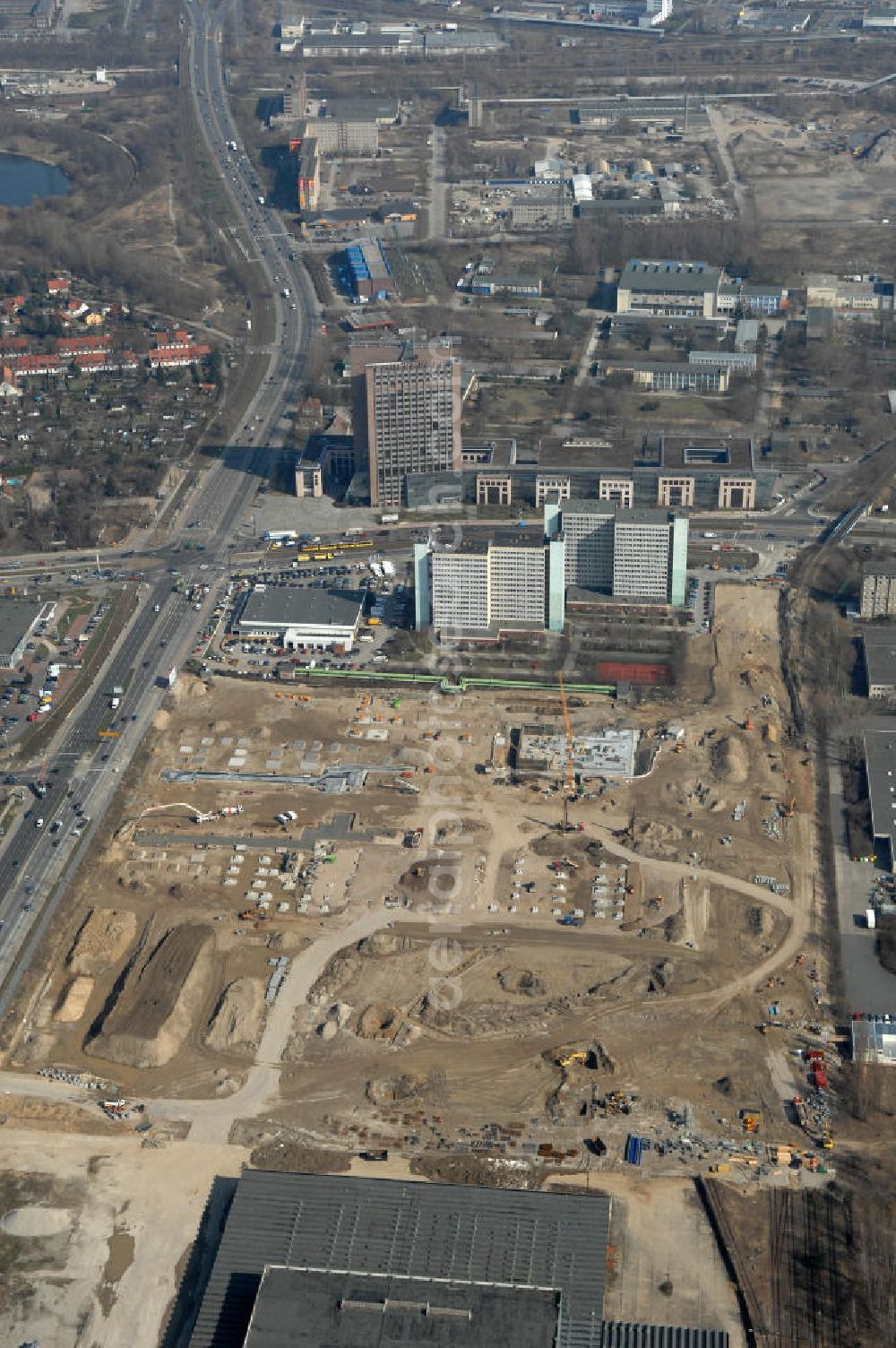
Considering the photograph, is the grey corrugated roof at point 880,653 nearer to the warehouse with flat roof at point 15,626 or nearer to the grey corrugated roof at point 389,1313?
the grey corrugated roof at point 389,1313

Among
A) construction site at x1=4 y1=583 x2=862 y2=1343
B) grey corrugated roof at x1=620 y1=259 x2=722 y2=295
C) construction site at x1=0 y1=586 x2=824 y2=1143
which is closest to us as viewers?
construction site at x1=4 y1=583 x2=862 y2=1343

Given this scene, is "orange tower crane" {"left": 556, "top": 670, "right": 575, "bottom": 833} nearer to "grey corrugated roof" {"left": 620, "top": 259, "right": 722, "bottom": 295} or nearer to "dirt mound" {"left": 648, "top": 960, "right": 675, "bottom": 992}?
"dirt mound" {"left": 648, "top": 960, "right": 675, "bottom": 992}

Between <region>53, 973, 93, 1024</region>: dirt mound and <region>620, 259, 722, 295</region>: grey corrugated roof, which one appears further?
<region>620, 259, 722, 295</region>: grey corrugated roof

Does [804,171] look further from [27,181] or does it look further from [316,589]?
[316,589]

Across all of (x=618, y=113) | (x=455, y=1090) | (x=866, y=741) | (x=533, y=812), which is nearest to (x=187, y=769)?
(x=533, y=812)

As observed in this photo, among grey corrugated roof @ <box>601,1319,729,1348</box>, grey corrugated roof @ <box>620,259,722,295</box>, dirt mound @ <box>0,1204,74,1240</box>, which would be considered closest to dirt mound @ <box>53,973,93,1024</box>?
dirt mound @ <box>0,1204,74,1240</box>

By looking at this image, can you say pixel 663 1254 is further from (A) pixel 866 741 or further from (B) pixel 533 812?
(A) pixel 866 741

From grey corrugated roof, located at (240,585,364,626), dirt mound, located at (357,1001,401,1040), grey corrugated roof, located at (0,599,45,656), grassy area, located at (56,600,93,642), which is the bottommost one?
dirt mound, located at (357,1001,401,1040)
